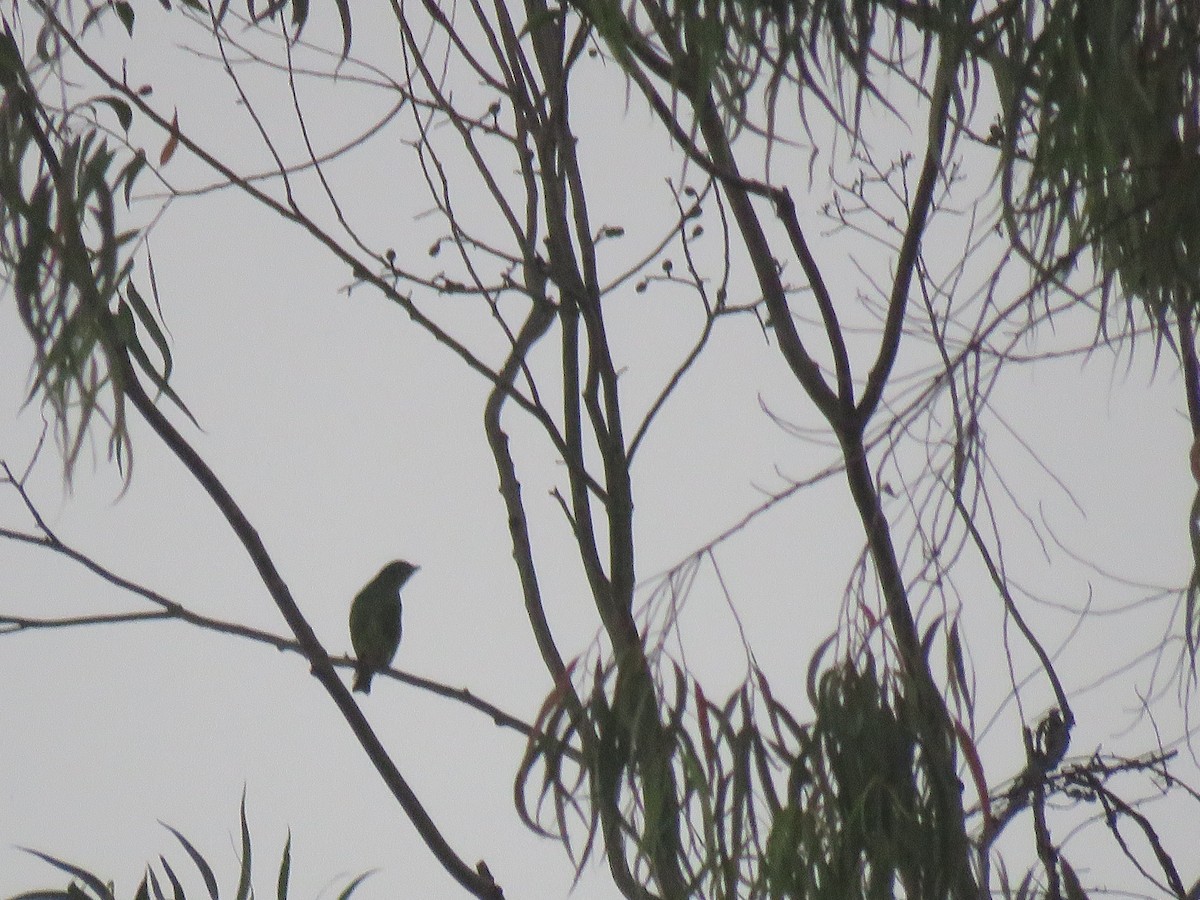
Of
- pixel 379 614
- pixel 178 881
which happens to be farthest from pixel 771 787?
pixel 379 614

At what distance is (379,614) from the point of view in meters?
3.18

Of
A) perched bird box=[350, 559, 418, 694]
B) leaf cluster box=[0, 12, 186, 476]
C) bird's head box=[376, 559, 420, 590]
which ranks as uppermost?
bird's head box=[376, 559, 420, 590]

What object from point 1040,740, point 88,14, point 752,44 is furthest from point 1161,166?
point 88,14

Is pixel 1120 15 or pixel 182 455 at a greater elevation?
pixel 1120 15

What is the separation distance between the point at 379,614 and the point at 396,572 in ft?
0.36

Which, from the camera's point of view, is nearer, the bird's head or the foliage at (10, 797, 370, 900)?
the foliage at (10, 797, 370, 900)

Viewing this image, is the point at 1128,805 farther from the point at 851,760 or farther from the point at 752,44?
the point at 752,44

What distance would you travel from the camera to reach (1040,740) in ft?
4.07

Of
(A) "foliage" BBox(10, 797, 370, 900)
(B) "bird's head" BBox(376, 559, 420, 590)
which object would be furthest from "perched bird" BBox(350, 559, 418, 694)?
(A) "foliage" BBox(10, 797, 370, 900)

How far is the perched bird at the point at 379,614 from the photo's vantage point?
3.16 m

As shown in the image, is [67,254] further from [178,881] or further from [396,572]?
[396,572]

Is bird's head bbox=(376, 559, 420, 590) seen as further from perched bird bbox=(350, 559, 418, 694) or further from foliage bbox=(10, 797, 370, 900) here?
foliage bbox=(10, 797, 370, 900)

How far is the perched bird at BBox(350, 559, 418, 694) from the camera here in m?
3.16

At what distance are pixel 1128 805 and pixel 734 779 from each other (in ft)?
1.24
